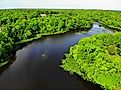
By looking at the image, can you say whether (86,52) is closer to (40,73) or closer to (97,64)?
(97,64)

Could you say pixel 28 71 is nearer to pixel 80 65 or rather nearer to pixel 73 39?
pixel 80 65

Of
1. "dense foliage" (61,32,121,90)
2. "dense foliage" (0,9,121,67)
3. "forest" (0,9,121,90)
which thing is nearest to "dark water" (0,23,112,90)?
"dense foliage" (61,32,121,90)

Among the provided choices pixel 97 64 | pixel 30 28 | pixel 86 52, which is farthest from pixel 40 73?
pixel 30 28

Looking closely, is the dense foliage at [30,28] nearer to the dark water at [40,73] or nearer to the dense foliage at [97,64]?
the dark water at [40,73]

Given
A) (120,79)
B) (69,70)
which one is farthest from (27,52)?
(120,79)

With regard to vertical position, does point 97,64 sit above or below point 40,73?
above

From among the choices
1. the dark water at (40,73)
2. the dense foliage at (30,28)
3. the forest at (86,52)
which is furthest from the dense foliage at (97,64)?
the dense foliage at (30,28)

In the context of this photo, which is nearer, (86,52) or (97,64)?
(97,64)
